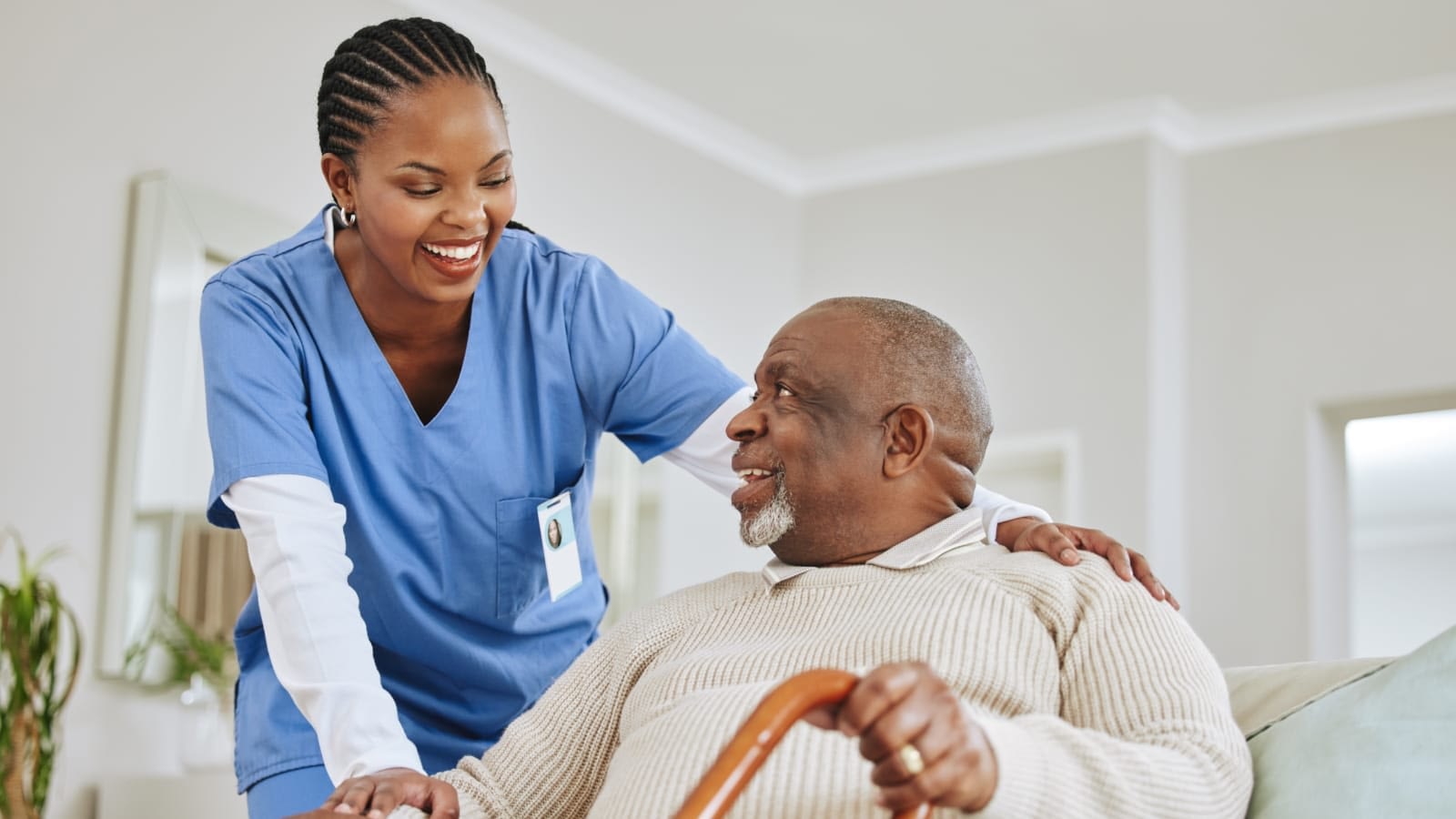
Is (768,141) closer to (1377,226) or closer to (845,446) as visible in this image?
(1377,226)

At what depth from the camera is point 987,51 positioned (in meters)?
4.87

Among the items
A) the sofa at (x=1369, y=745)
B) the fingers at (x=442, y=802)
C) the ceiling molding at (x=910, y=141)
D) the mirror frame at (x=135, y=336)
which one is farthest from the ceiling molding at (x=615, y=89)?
the sofa at (x=1369, y=745)

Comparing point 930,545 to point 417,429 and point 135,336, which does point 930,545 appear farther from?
point 135,336

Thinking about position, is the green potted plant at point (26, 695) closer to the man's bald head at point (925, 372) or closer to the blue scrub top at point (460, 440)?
the blue scrub top at point (460, 440)

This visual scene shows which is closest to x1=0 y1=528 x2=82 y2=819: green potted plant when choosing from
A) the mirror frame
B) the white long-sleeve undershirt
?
the mirror frame

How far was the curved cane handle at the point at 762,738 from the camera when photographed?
91 centimetres

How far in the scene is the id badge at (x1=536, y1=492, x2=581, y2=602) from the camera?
174 cm

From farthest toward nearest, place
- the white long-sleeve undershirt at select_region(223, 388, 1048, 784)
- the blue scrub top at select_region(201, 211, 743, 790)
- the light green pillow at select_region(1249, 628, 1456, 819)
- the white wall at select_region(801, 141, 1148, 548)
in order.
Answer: the white wall at select_region(801, 141, 1148, 548) < the blue scrub top at select_region(201, 211, 743, 790) < the white long-sleeve undershirt at select_region(223, 388, 1048, 784) < the light green pillow at select_region(1249, 628, 1456, 819)

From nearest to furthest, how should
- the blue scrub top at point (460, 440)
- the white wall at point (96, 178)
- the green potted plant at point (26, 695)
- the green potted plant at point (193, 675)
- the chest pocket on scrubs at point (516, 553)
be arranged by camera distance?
the blue scrub top at point (460, 440)
the chest pocket on scrubs at point (516, 553)
the green potted plant at point (26, 695)
the white wall at point (96, 178)
the green potted plant at point (193, 675)

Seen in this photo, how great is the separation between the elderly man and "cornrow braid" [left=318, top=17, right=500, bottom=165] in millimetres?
423

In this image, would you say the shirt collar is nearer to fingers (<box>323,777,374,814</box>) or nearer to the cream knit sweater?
the cream knit sweater

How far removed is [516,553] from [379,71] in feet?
1.76

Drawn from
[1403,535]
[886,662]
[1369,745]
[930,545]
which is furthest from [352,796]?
[1403,535]

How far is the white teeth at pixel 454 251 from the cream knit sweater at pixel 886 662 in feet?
1.29
